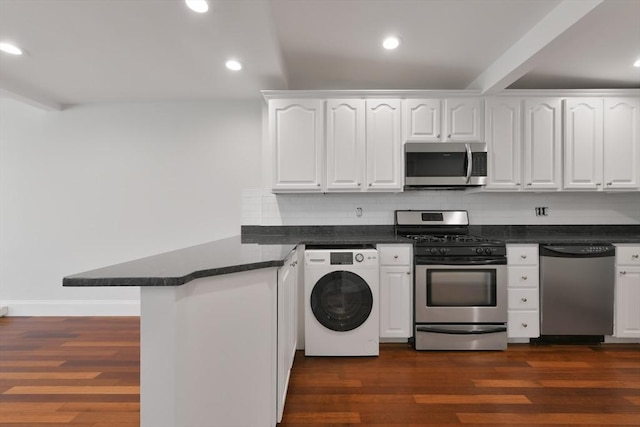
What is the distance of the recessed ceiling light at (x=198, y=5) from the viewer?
1.89 meters

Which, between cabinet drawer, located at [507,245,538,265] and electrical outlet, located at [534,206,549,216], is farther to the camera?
electrical outlet, located at [534,206,549,216]

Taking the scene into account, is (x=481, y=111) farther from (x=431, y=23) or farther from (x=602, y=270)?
(x=602, y=270)

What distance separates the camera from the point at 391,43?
8.45 ft

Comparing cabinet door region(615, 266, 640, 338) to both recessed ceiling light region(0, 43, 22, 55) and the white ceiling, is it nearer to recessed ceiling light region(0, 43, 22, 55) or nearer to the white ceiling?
the white ceiling

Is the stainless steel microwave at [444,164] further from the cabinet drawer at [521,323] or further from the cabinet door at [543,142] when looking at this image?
the cabinet drawer at [521,323]

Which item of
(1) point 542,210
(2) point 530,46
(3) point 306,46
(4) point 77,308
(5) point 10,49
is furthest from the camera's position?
(4) point 77,308

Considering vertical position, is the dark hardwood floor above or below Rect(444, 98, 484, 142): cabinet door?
below

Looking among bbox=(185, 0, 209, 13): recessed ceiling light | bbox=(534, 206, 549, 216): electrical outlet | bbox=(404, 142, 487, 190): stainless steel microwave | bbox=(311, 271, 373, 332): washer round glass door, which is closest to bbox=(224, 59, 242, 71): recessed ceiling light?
bbox=(185, 0, 209, 13): recessed ceiling light

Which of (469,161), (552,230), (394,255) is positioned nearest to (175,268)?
(394,255)

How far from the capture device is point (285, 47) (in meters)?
2.70

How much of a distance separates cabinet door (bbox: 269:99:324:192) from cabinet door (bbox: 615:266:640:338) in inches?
109

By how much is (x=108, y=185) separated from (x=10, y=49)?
4.92 ft

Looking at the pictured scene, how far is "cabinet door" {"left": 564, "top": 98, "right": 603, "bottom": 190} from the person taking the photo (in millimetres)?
3104

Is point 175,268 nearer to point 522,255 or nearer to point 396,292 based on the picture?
point 396,292
